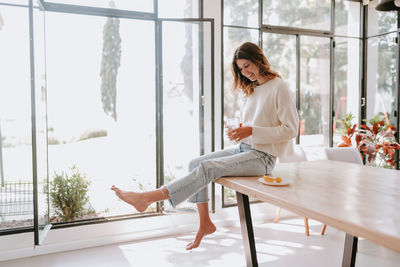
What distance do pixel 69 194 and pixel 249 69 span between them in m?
2.12

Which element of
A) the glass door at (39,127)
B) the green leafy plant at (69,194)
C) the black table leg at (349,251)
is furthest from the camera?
the green leafy plant at (69,194)

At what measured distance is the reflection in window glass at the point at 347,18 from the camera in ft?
14.8

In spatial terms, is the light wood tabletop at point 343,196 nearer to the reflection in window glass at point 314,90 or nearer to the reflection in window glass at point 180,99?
the reflection in window glass at point 180,99

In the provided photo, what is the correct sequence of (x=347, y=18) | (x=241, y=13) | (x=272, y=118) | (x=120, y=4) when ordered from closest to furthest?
(x=272, y=118) → (x=120, y=4) → (x=241, y=13) → (x=347, y=18)

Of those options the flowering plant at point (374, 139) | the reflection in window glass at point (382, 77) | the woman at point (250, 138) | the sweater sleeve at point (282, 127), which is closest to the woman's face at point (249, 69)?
the woman at point (250, 138)

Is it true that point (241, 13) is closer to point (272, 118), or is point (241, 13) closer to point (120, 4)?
point (120, 4)

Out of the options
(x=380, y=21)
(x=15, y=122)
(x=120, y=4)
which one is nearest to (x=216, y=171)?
(x=15, y=122)

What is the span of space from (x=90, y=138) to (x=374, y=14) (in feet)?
13.1

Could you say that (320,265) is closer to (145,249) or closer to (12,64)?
(145,249)

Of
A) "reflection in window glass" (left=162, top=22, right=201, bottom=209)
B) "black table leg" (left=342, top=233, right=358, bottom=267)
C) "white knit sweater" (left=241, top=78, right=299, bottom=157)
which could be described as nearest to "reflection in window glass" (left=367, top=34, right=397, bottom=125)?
"reflection in window glass" (left=162, top=22, right=201, bottom=209)

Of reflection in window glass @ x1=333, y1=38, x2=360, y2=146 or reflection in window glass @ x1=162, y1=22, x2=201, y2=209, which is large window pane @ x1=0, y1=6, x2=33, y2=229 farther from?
reflection in window glass @ x1=333, y1=38, x2=360, y2=146

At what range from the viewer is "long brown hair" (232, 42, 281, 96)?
2346mm

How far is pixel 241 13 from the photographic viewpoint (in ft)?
12.9

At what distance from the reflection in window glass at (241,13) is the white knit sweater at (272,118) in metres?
1.74
